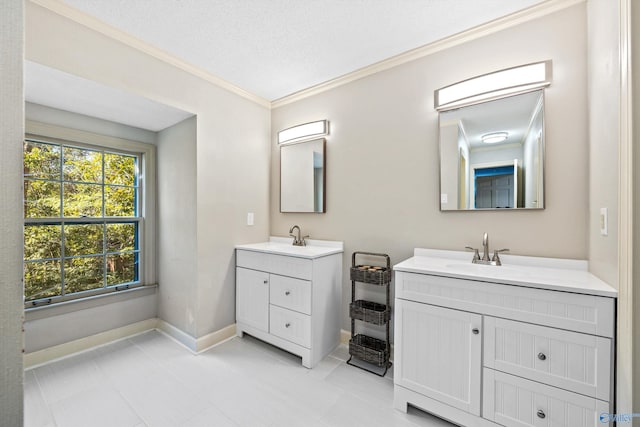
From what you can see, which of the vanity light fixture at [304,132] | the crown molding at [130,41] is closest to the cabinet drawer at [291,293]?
the vanity light fixture at [304,132]

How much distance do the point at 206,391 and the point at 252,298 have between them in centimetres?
81

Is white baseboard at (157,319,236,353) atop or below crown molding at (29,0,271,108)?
below

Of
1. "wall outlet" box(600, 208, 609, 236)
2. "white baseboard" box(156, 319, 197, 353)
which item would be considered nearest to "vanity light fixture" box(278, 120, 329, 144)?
"wall outlet" box(600, 208, 609, 236)

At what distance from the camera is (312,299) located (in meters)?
2.16

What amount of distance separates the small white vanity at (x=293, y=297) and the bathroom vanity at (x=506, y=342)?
0.72m

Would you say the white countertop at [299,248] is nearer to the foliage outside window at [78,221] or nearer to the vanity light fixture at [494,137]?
the foliage outside window at [78,221]

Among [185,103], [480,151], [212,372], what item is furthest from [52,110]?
[480,151]

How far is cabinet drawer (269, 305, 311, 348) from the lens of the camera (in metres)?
2.17

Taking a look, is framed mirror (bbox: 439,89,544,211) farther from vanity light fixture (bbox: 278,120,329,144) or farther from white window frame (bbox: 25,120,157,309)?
white window frame (bbox: 25,120,157,309)

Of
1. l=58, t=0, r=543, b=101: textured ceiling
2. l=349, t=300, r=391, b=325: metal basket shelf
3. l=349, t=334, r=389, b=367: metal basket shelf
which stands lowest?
l=349, t=334, r=389, b=367: metal basket shelf

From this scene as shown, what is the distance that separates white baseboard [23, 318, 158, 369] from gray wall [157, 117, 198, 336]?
0.19 metres

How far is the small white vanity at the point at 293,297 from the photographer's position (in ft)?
7.14

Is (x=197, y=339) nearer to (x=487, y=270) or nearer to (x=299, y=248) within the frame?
(x=299, y=248)

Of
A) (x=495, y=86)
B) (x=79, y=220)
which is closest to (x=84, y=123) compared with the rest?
(x=79, y=220)
